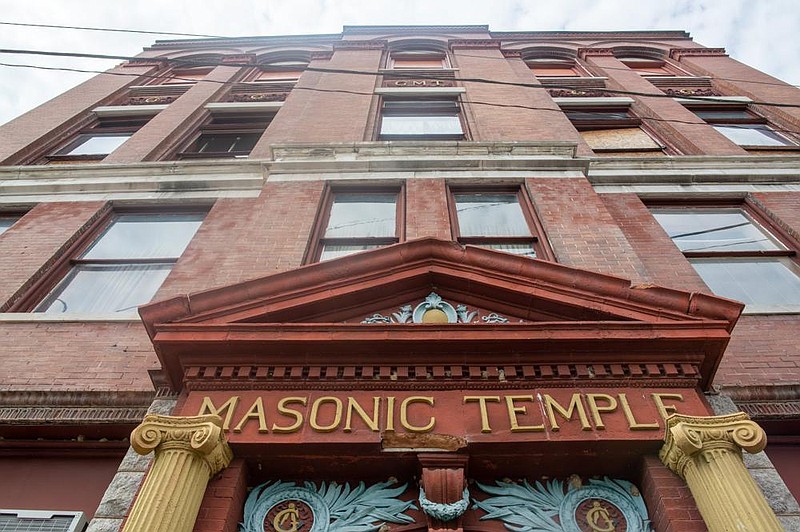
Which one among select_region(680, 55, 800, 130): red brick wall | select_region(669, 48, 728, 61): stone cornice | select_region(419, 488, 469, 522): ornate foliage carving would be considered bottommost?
select_region(419, 488, 469, 522): ornate foliage carving

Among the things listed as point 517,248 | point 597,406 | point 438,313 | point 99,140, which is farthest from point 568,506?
point 99,140

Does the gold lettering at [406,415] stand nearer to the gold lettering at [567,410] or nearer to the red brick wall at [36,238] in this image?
the gold lettering at [567,410]

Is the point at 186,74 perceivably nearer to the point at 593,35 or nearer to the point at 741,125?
the point at 593,35

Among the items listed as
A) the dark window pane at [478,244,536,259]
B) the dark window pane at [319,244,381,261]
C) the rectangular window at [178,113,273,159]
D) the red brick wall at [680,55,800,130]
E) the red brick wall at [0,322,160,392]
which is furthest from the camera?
the red brick wall at [680,55,800,130]

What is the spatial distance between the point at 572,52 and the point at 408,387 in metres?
18.7

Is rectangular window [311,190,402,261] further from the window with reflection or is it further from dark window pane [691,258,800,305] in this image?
the window with reflection

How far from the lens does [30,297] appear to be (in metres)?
8.02

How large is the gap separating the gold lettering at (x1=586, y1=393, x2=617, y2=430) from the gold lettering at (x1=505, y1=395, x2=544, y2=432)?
504 mm

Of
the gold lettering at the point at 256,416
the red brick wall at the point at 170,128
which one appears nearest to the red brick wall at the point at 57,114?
the red brick wall at the point at 170,128

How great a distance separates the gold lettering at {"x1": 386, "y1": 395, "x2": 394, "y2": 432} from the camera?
5066mm

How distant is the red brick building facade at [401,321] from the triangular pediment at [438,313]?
0.03 metres

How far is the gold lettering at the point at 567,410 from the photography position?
5.00 m

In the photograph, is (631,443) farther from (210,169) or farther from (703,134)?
(703,134)

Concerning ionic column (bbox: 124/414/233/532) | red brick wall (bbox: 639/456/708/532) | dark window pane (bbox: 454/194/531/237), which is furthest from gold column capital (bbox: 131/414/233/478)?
dark window pane (bbox: 454/194/531/237)
